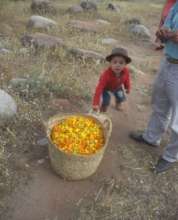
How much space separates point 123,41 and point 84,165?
529cm

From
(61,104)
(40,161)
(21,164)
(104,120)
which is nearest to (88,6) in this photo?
(61,104)

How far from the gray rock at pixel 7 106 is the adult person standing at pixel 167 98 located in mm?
1517

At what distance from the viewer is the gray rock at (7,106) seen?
4.65 metres

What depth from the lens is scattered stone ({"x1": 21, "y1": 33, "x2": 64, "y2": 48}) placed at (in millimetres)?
6934

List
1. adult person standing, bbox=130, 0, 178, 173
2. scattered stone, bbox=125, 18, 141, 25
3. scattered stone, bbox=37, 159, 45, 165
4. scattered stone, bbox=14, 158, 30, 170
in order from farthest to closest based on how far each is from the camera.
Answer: scattered stone, bbox=125, 18, 141, 25, scattered stone, bbox=37, 159, 45, 165, scattered stone, bbox=14, 158, 30, 170, adult person standing, bbox=130, 0, 178, 173

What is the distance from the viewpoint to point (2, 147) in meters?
4.27

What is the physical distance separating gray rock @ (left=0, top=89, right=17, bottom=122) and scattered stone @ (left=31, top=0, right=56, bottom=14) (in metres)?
5.28

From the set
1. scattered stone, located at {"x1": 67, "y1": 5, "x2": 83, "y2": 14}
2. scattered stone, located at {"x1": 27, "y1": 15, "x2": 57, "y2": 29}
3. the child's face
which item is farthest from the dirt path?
scattered stone, located at {"x1": 67, "y1": 5, "x2": 83, "y2": 14}

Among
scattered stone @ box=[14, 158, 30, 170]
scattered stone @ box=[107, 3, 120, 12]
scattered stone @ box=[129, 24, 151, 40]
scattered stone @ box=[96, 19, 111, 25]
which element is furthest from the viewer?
scattered stone @ box=[107, 3, 120, 12]

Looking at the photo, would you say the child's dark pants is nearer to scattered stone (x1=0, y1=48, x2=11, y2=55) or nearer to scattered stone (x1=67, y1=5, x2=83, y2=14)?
scattered stone (x1=0, y1=48, x2=11, y2=55)

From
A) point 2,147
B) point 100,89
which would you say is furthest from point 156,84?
point 2,147

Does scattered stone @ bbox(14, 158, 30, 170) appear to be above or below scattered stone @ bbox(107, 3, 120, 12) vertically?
above

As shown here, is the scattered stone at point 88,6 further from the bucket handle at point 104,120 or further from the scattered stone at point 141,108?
the bucket handle at point 104,120

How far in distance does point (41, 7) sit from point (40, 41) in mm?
3055
